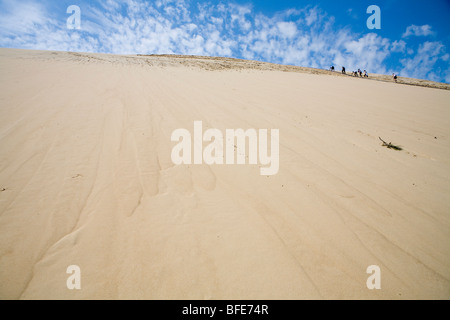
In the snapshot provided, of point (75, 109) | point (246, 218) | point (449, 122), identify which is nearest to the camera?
point (246, 218)

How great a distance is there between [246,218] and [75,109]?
416 cm

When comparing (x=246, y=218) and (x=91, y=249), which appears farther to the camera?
(x=246, y=218)

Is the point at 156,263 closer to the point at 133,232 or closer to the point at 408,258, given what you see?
the point at 133,232

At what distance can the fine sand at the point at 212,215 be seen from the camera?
1.33m

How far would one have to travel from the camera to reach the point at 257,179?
237cm

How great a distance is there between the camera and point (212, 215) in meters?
1.84

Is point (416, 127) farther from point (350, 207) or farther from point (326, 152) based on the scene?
point (350, 207)

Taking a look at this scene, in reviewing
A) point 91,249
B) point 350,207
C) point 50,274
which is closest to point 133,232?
point 91,249

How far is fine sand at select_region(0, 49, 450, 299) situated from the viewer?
1328 mm

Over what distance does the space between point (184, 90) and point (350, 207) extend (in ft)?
18.8

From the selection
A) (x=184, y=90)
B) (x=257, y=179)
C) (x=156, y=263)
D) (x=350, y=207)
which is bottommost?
(x=156, y=263)
